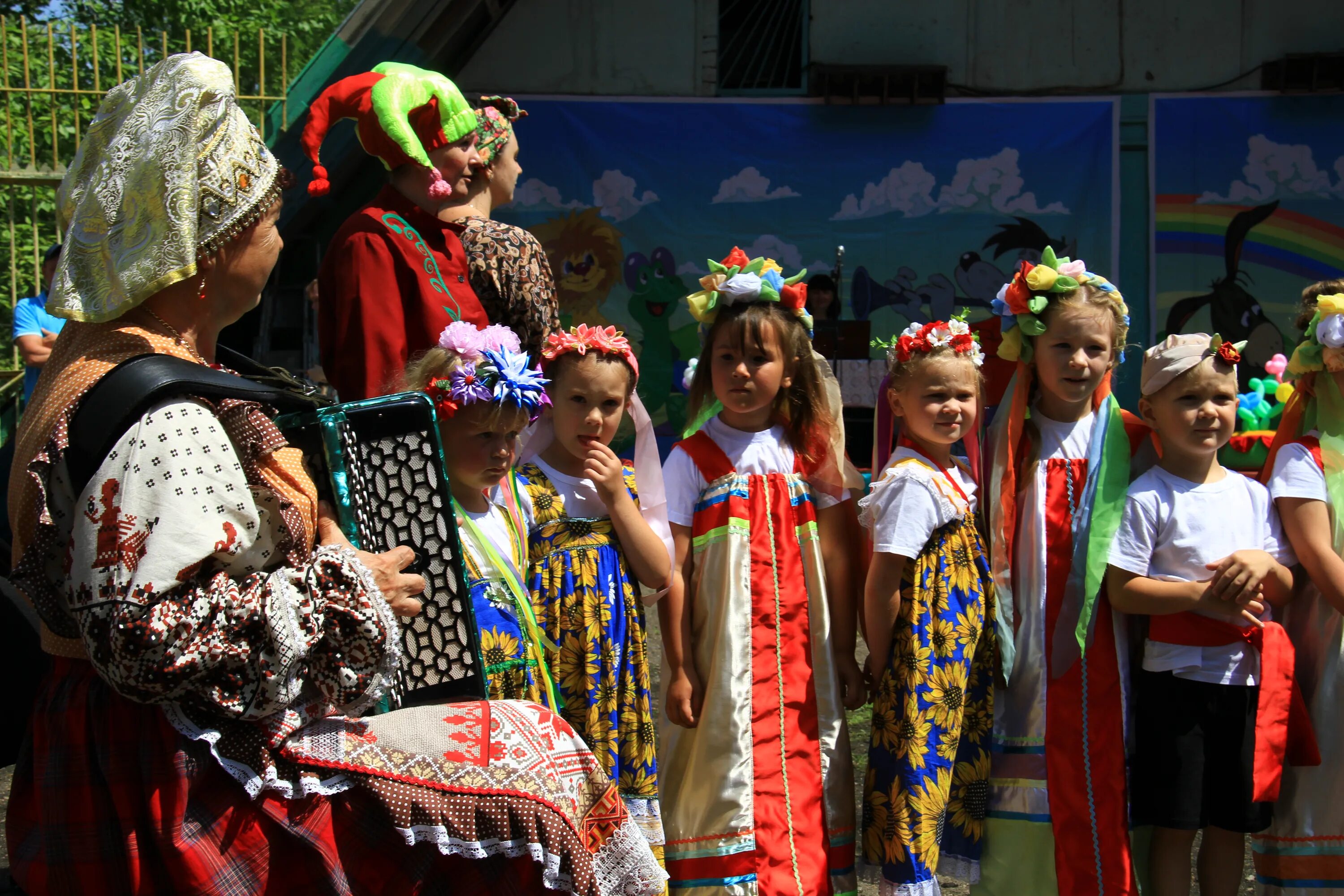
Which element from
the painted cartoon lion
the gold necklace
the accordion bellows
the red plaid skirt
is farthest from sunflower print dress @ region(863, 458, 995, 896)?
the painted cartoon lion

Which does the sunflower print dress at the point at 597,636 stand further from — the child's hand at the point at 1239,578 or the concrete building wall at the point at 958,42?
the concrete building wall at the point at 958,42

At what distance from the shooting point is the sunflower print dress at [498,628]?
2537mm

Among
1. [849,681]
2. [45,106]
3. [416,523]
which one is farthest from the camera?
[45,106]

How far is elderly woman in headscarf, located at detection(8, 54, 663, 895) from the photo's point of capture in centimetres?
159

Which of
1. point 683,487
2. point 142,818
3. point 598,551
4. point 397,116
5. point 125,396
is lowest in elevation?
point 142,818

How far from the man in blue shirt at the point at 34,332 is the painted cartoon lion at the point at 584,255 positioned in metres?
3.51

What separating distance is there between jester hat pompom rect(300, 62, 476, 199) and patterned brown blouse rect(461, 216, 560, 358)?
0.51 ft

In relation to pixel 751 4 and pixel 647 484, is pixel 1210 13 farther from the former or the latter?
pixel 647 484

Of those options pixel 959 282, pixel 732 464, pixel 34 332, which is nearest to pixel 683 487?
pixel 732 464

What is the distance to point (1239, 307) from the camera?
29.4ft

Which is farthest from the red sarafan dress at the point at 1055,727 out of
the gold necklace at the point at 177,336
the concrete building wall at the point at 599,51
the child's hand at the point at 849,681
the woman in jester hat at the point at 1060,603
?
the concrete building wall at the point at 599,51

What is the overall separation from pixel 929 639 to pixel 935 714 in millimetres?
184

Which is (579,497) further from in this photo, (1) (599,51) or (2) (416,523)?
(1) (599,51)

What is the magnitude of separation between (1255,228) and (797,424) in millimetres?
7127
